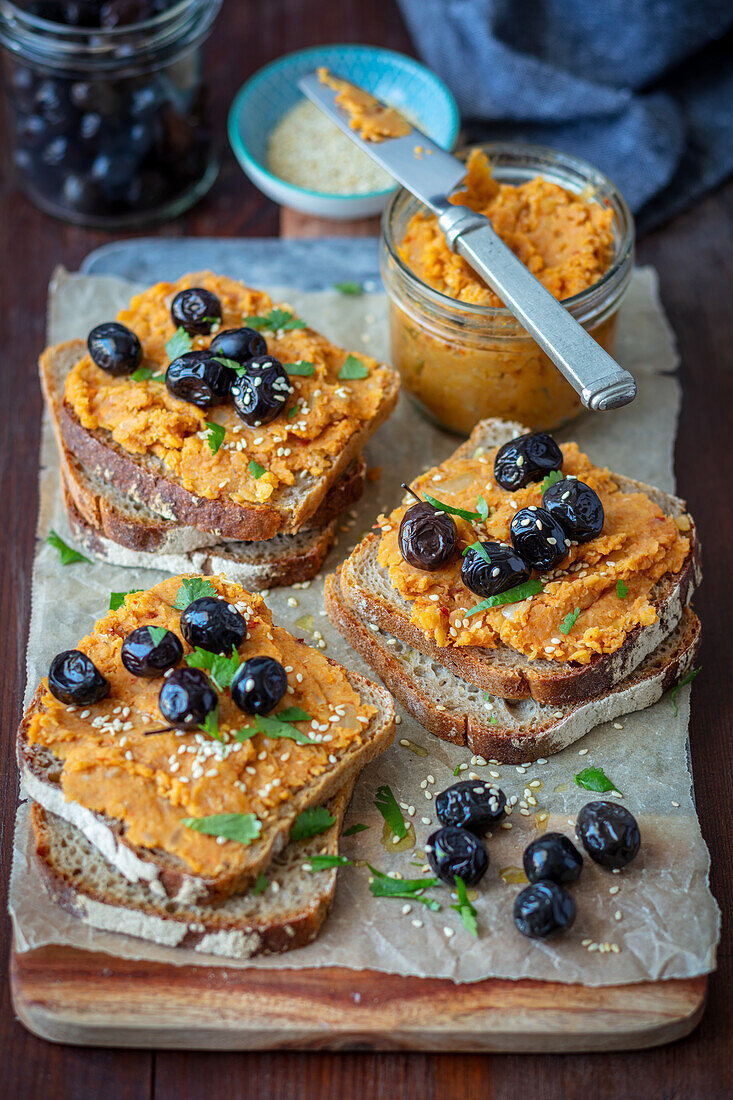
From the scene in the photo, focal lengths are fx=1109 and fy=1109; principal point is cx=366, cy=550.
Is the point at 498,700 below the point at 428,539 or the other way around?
below

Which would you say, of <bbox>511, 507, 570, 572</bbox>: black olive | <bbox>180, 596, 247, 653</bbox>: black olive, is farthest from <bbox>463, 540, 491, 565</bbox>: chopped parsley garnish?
<bbox>180, 596, 247, 653</bbox>: black olive

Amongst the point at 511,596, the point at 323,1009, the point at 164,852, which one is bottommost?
the point at 323,1009

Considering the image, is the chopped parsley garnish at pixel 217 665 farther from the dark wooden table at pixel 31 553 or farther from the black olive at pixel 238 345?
the black olive at pixel 238 345

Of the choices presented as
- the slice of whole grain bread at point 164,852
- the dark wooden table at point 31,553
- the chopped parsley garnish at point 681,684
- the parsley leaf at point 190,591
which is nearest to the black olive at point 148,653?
the parsley leaf at point 190,591

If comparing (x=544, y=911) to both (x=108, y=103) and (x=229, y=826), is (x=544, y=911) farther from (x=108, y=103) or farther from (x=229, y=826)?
(x=108, y=103)

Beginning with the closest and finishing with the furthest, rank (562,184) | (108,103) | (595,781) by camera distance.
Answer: (595,781) < (562,184) < (108,103)

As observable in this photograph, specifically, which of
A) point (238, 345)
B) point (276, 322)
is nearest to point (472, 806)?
point (238, 345)
